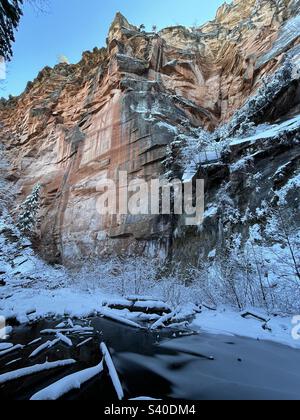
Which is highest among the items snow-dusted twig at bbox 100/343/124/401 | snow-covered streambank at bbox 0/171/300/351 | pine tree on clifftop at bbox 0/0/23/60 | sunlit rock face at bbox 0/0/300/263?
sunlit rock face at bbox 0/0/300/263

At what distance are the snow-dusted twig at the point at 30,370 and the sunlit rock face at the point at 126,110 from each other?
15.2m

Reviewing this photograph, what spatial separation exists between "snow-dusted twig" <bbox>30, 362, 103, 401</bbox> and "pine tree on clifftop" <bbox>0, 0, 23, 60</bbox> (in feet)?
16.5

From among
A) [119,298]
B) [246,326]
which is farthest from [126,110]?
[246,326]

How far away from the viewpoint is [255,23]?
3362cm

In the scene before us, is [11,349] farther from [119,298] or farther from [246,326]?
[119,298]

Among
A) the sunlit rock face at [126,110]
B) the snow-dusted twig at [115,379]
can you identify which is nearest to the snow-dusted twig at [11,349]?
the snow-dusted twig at [115,379]

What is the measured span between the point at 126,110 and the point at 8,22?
72.7 feet

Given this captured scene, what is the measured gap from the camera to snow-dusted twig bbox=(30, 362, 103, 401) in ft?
8.44

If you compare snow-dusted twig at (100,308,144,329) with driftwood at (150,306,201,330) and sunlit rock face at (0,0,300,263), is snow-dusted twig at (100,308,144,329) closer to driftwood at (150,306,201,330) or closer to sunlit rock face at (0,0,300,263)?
driftwood at (150,306,201,330)

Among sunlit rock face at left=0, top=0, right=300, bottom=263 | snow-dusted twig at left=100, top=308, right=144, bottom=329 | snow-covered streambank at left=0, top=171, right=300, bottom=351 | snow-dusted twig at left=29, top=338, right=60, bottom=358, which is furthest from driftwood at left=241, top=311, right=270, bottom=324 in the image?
sunlit rock face at left=0, top=0, right=300, bottom=263

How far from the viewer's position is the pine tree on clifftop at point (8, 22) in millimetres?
4031

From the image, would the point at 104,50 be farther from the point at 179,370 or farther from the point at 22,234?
the point at 179,370

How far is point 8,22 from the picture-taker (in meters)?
4.15

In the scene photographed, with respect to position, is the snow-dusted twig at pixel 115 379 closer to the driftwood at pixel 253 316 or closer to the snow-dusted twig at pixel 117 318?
the snow-dusted twig at pixel 117 318
